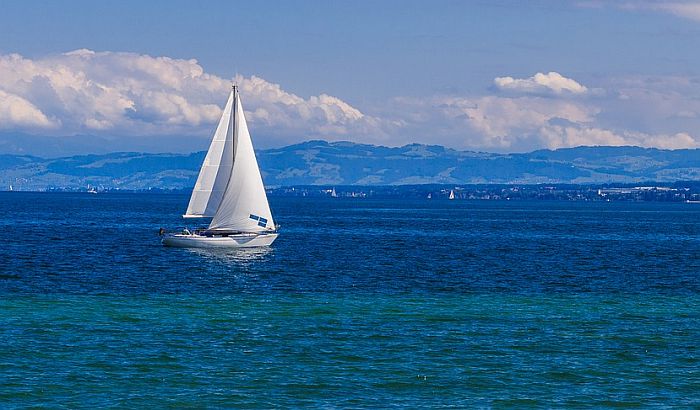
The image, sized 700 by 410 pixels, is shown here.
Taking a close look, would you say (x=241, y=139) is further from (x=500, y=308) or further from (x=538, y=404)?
(x=538, y=404)

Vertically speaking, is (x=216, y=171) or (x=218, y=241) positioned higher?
(x=216, y=171)

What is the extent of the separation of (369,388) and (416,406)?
10.3 ft

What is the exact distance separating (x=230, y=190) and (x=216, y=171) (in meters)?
3.40

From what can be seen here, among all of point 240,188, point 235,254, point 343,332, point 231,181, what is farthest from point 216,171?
point 343,332

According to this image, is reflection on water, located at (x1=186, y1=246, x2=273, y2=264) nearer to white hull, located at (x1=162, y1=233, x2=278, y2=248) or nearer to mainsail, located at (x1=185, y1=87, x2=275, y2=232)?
white hull, located at (x1=162, y1=233, x2=278, y2=248)

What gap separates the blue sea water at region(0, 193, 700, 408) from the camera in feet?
126

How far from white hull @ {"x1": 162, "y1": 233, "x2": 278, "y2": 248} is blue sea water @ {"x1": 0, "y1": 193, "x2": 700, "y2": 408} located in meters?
4.39

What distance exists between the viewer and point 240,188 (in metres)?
104

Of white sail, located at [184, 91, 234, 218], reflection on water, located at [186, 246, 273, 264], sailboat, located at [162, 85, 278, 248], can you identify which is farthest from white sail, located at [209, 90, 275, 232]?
reflection on water, located at [186, 246, 273, 264]

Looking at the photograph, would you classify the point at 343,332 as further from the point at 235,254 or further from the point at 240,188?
the point at 240,188

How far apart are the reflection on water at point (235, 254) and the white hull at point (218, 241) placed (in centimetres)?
66

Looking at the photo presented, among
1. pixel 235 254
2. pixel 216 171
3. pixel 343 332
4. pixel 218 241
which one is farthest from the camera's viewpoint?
pixel 216 171

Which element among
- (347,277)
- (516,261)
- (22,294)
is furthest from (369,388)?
(516,261)

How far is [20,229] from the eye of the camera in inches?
6314
